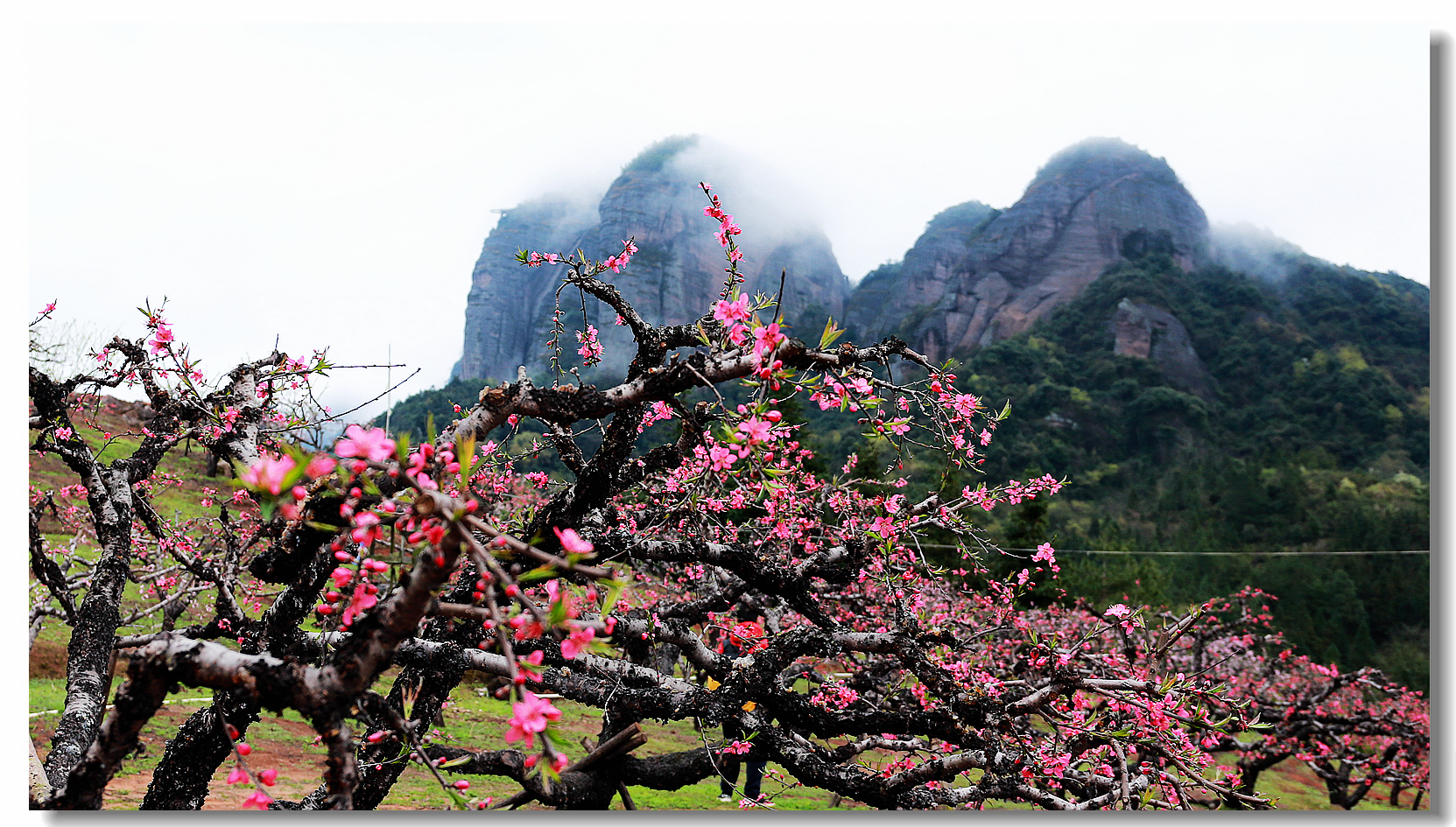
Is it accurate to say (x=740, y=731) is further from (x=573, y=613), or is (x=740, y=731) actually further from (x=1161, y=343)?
(x=1161, y=343)

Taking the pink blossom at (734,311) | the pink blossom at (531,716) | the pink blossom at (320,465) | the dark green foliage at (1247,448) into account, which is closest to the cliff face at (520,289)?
the dark green foliage at (1247,448)

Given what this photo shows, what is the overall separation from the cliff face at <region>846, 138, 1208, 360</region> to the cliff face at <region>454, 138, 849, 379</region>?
460 inches

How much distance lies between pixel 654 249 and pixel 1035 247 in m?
32.8

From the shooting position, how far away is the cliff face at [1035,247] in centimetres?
3741

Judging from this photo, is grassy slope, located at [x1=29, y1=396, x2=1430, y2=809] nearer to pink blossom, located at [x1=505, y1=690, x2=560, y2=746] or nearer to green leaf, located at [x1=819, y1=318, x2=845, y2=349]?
green leaf, located at [x1=819, y1=318, x2=845, y2=349]

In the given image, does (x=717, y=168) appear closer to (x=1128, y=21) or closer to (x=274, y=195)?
(x=274, y=195)

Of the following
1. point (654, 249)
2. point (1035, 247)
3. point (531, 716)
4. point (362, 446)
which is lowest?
point (531, 716)

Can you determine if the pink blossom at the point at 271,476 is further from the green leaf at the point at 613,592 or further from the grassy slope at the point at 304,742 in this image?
the grassy slope at the point at 304,742

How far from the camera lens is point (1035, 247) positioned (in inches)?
1773

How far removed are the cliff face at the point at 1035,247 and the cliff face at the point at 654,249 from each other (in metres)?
11.7

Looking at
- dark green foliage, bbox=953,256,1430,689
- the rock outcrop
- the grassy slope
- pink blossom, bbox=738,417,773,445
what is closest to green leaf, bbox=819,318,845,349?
pink blossom, bbox=738,417,773,445

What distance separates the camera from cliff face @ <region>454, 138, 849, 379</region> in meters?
16.8

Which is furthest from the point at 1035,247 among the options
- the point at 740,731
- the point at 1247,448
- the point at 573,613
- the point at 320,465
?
the point at 320,465

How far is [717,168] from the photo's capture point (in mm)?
18062
